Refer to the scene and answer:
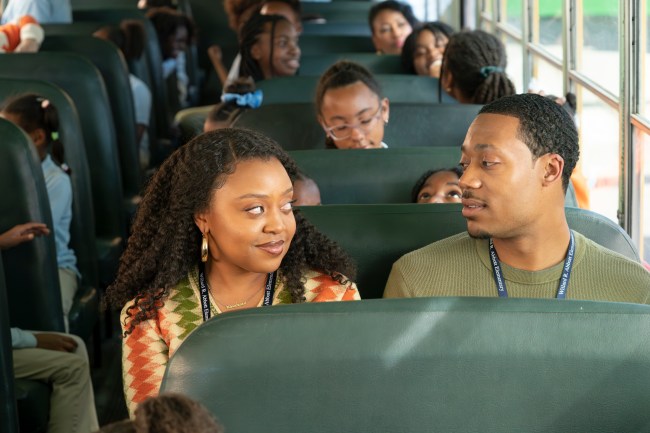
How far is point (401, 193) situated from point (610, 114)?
1156 mm

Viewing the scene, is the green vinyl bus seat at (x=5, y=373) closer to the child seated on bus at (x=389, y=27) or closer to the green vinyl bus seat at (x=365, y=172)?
the green vinyl bus seat at (x=365, y=172)

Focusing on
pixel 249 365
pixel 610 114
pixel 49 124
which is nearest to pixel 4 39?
pixel 49 124

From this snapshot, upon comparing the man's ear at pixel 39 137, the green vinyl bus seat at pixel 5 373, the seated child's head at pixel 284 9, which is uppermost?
the seated child's head at pixel 284 9

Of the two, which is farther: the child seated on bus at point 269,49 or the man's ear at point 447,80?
the child seated on bus at point 269,49

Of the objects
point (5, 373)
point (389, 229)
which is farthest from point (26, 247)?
point (389, 229)

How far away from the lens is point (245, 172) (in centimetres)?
214

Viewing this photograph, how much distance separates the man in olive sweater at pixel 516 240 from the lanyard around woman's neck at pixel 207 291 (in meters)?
0.24

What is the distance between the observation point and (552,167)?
7.47ft

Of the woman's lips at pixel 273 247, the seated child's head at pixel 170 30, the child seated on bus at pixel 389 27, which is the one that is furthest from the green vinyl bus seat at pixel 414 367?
the seated child's head at pixel 170 30

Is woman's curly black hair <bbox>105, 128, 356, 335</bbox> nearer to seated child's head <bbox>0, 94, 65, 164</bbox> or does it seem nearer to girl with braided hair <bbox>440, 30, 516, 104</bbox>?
seated child's head <bbox>0, 94, 65, 164</bbox>

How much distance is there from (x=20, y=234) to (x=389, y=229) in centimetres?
113

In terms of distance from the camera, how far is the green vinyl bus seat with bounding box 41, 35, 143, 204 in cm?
500

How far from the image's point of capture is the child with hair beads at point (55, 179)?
3621 mm

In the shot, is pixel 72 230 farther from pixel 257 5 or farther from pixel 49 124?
pixel 257 5
